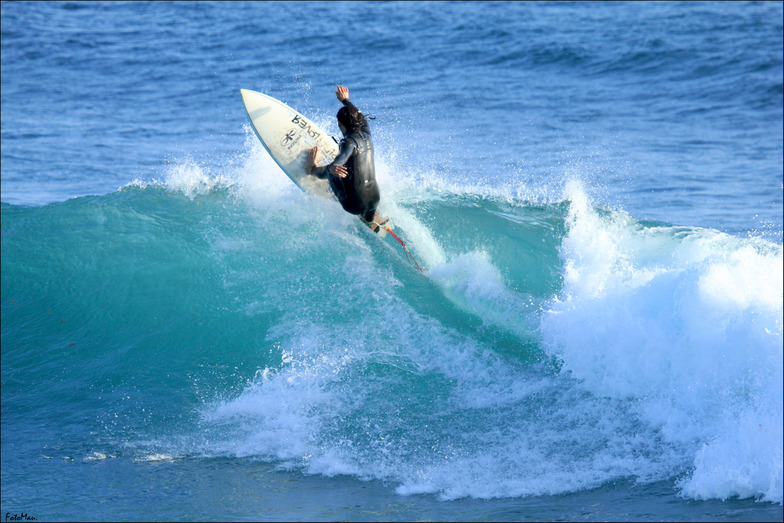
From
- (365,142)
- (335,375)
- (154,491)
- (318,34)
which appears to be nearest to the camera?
(154,491)

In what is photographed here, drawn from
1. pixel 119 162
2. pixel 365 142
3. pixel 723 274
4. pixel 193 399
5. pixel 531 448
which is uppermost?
pixel 119 162

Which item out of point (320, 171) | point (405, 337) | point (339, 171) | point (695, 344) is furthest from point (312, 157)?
point (695, 344)

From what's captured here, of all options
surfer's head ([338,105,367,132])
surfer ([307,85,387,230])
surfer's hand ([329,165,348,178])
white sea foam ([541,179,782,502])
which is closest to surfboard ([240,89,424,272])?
surfer ([307,85,387,230])

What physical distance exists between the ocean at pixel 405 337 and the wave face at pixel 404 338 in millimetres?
26

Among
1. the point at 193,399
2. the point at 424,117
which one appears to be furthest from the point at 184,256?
the point at 424,117

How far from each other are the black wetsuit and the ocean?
49 centimetres

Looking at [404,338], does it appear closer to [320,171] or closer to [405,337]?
[405,337]

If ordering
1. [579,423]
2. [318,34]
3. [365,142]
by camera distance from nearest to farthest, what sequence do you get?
[579,423] → [365,142] → [318,34]

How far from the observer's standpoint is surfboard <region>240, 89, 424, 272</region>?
26.1 ft

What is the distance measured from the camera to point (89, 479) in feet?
18.4

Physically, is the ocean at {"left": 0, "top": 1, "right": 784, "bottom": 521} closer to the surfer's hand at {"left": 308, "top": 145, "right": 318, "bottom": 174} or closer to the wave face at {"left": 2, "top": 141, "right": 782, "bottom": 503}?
the wave face at {"left": 2, "top": 141, "right": 782, "bottom": 503}

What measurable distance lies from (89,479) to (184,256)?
3209 millimetres

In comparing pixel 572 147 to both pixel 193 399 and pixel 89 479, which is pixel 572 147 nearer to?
pixel 193 399

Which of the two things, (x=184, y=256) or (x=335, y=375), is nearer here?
(x=335, y=375)
